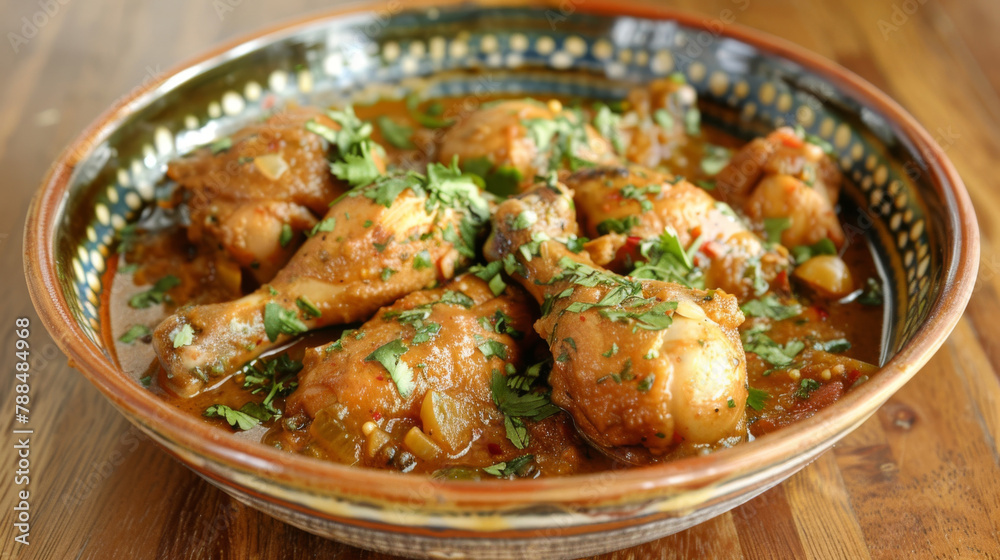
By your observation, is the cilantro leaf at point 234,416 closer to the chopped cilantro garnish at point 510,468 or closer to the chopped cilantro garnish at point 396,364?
the chopped cilantro garnish at point 396,364

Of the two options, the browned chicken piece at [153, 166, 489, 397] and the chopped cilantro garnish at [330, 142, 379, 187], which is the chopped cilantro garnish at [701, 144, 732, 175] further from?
the chopped cilantro garnish at [330, 142, 379, 187]

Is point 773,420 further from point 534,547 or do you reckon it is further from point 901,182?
point 901,182

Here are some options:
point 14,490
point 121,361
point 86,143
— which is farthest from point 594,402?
point 86,143

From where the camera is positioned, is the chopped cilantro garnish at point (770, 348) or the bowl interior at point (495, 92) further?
the bowl interior at point (495, 92)

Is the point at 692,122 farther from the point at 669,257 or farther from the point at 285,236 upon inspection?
the point at 285,236

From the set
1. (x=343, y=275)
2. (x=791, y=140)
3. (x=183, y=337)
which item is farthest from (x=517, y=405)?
(x=791, y=140)

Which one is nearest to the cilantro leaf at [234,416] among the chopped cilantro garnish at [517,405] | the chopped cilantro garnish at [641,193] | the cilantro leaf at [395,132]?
the chopped cilantro garnish at [517,405]

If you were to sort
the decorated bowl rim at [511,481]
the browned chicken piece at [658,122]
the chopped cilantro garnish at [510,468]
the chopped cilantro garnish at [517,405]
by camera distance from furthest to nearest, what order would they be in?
the browned chicken piece at [658,122], the chopped cilantro garnish at [517,405], the chopped cilantro garnish at [510,468], the decorated bowl rim at [511,481]
